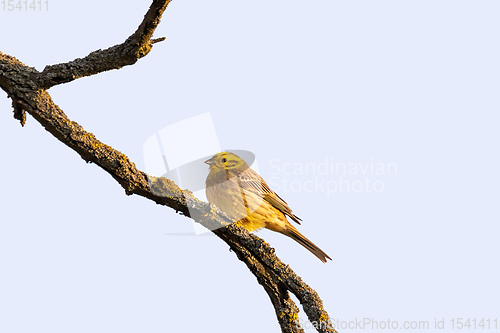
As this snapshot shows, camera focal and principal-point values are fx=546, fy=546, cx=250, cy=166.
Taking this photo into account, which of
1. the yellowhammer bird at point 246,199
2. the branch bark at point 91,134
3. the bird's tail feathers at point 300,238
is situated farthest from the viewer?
the bird's tail feathers at point 300,238

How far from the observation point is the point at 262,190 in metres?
7.63

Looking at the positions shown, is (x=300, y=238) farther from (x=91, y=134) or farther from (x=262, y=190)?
(x=91, y=134)

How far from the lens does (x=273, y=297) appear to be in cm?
579

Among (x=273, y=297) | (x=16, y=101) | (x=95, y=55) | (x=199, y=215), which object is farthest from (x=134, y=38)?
(x=273, y=297)

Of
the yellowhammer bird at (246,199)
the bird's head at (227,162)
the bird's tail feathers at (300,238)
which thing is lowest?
the bird's tail feathers at (300,238)

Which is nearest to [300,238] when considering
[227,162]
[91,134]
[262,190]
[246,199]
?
[262,190]

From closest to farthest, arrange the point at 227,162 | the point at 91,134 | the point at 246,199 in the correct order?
the point at 91,134 → the point at 246,199 → the point at 227,162

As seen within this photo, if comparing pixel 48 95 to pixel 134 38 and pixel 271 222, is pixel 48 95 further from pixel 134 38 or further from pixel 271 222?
pixel 271 222

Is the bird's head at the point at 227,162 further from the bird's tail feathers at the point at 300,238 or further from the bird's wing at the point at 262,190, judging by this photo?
the bird's tail feathers at the point at 300,238

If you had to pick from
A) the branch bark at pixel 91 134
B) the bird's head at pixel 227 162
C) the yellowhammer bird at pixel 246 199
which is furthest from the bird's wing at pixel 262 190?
the branch bark at pixel 91 134

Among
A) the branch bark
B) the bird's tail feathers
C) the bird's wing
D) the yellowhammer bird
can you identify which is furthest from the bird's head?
the branch bark

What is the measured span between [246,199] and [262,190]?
1.23 feet

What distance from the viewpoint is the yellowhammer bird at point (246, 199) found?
24.0 ft

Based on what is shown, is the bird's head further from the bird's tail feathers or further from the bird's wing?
the bird's tail feathers
